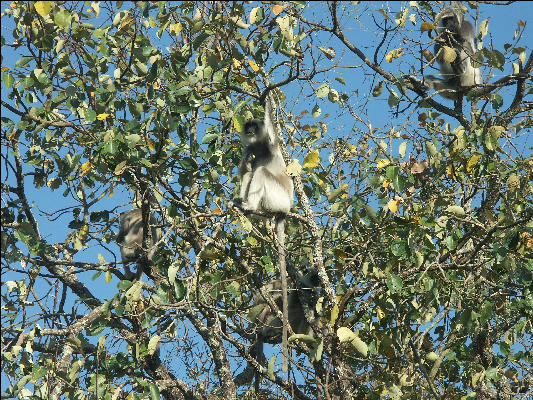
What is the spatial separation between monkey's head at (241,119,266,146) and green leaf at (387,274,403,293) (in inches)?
87.7

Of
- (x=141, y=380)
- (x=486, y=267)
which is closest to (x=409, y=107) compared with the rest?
(x=486, y=267)

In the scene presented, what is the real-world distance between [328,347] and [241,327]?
46.5 inches

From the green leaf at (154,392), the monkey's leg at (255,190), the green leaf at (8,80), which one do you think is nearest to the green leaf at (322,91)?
the monkey's leg at (255,190)

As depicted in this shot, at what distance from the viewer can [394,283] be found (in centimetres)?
438

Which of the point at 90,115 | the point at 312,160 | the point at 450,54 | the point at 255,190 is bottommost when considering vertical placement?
the point at 312,160

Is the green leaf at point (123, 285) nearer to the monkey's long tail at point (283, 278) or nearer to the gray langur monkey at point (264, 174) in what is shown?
the monkey's long tail at point (283, 278)

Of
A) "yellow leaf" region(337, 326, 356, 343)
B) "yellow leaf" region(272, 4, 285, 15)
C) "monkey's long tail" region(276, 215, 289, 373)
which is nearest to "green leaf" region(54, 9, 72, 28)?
"yellow leaf" region(272, 4, 285, 15)

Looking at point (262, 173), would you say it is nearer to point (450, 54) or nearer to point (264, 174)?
point (264, 174)

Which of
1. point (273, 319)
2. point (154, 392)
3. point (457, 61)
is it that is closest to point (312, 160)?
point (154, 392)

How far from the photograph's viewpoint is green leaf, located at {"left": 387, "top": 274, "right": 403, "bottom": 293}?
14.3 feet

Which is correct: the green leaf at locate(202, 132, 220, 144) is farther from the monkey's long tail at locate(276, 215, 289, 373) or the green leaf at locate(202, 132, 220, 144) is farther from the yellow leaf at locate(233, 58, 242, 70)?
the monkey's long tail at locate(276, 215, 289, 373)

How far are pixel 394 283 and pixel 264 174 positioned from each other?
2633mm

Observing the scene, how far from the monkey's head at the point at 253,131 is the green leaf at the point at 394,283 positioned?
2228 mm

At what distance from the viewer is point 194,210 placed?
5.14m
